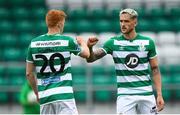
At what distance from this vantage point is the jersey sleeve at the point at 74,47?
7.66 m

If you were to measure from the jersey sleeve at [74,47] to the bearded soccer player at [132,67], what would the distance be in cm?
44

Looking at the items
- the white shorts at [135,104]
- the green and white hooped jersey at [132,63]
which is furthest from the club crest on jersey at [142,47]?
the white shorts at [135,104]

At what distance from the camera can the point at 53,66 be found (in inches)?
299

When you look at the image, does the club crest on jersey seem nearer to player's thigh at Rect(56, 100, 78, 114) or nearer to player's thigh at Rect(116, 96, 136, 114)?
player's thigh at Rect(116, 96, 136, 114)

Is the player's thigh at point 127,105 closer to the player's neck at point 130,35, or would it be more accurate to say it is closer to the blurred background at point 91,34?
the player's neck at point 130,35

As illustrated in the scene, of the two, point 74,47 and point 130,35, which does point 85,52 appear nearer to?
point 74,47

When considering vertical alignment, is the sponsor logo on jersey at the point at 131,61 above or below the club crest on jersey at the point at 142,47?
below

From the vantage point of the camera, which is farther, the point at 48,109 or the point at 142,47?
the point at 142,47

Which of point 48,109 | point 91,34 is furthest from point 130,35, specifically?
point 91,34

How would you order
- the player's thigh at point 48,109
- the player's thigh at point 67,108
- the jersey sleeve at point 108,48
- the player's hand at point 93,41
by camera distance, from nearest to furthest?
the player's thigh at point 67,108 < the player's thigh at point 48,109 < the player's hand at point 93,41 < the jersey sleeve at point 108,48

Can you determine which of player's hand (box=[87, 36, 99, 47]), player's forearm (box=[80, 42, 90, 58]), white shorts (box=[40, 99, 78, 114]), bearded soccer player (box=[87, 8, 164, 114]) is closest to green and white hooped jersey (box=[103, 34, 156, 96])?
bearded soccer player (box=[87, 8, 164, 114])

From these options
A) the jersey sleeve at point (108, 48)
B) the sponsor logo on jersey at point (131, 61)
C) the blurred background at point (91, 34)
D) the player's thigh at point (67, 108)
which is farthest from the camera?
the blurred background at point (91, 34)

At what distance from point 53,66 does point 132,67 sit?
1051 millimetres

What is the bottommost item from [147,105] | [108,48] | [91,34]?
[91,34]
